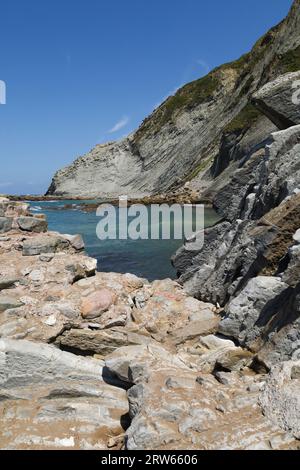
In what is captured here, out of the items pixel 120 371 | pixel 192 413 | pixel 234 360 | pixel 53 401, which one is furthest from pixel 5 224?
pixel 192 413

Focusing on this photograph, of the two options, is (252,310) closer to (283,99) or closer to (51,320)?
(51,320)

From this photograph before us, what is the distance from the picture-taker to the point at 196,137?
7738 centimetres

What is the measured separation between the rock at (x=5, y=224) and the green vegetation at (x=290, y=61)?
42.8 m

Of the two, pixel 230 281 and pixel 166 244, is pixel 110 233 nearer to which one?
pixel 166 244

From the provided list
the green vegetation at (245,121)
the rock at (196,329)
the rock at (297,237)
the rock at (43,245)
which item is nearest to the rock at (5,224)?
the rock at (43,245)

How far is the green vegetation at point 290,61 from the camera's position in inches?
1910

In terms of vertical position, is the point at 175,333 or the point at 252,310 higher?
the point at 252,310

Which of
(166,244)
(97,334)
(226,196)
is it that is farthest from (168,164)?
(97,334)

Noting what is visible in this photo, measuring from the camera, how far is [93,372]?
→ 7.86 meters

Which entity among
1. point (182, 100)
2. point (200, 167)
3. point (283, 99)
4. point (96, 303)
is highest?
point (182, 100)

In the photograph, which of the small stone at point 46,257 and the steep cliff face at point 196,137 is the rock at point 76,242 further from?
the steep cliff face at point 196,137

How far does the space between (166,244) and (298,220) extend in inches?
705

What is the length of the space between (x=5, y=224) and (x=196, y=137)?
6540 centimetres

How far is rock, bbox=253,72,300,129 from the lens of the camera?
12688 mm
